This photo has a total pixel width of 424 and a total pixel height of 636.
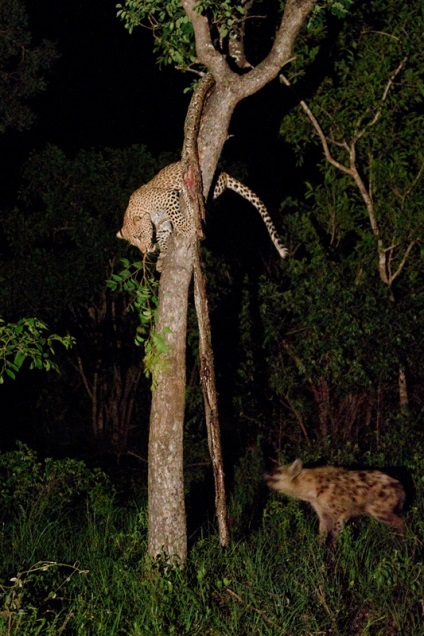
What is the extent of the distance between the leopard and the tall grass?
2.31 metres

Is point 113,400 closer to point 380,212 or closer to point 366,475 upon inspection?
point 380,212

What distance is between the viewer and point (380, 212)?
37.9 feet

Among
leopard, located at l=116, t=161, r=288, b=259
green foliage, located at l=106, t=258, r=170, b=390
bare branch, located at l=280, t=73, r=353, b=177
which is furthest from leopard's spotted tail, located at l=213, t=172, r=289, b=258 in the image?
bare branch, located at l=280, t=73, r=353, b=177

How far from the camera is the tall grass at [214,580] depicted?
616 centimetres

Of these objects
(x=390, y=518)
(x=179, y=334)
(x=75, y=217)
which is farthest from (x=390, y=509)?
(x=75, y=217)

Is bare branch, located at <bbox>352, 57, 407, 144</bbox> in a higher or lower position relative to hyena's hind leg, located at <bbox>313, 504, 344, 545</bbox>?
higher

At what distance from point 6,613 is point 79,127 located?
12114 millimetres

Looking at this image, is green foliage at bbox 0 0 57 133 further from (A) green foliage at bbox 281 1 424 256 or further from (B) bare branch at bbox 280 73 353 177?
(A) green foliage at bbox 281 1 424 256

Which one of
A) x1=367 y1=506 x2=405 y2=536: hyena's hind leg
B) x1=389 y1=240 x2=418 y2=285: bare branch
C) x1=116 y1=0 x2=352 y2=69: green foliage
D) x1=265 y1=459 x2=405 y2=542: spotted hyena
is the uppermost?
x1=116 y1=0 x2=352 y2=69: green foliage

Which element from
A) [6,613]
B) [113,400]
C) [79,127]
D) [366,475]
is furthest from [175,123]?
[6,613]

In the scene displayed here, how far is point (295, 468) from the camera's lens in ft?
28.5

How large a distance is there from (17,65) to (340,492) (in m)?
5.48

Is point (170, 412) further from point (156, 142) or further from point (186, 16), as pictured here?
point (156, 142)

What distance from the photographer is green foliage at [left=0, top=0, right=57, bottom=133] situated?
10.4m
